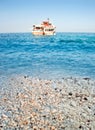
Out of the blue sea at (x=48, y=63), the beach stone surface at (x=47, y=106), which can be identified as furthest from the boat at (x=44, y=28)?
the beach stone surface at (x=47, y=106)

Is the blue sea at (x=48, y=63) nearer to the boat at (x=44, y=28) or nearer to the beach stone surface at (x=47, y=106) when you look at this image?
the beach stone surface at (x=47, y=106)

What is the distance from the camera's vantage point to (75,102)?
8.33 m

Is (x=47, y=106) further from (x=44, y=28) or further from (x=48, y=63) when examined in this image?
(x=44, y=28)

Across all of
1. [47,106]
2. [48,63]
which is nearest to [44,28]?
[48,63]

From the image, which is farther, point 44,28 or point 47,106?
point 44,28

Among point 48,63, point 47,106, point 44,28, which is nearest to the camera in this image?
point 47,106

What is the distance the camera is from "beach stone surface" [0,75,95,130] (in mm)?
6410

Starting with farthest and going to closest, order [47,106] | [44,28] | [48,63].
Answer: [44,28] < [48,63] < [47,106]

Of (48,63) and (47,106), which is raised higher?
(47,106)

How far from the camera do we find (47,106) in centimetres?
789

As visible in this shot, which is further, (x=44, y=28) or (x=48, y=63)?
(x=44, y=28)

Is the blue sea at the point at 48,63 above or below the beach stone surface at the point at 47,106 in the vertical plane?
below

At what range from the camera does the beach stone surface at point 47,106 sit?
6.41 metres

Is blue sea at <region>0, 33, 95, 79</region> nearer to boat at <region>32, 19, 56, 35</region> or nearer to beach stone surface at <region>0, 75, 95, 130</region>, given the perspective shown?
beach stone surface at <region>0, 75, 95, 130</region>
